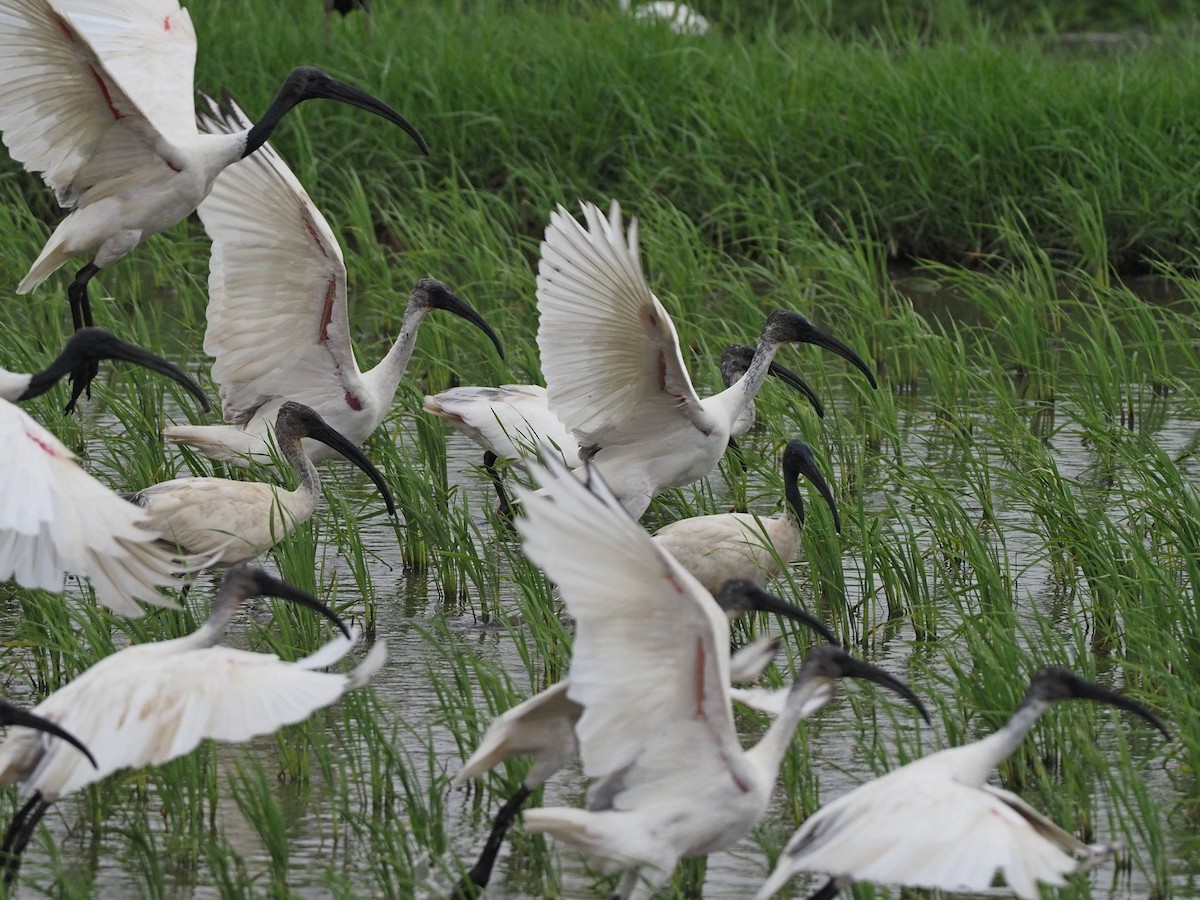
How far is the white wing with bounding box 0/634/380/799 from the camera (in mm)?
4465

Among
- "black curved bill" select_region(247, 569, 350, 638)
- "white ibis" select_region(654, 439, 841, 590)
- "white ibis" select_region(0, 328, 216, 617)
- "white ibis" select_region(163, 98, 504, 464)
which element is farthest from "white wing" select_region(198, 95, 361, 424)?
"white ibis" select_region(0, 328, 216, 617)

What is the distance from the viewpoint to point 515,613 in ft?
23.3

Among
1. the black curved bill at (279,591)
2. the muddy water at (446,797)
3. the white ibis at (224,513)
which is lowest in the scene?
the muddy water at (446,797)

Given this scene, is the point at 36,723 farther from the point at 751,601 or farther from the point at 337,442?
the point at 337,442

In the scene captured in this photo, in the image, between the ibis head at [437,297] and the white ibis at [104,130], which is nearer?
the white ibis at [104,130]

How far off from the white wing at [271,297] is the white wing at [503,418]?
35 cm

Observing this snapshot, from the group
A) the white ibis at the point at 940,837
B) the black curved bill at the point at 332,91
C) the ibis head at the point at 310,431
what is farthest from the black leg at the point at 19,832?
the black curved bill at the point at 332,91

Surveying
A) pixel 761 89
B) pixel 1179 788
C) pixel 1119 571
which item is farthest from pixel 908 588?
pixel 761 89

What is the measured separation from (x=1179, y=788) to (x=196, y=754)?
236 cm

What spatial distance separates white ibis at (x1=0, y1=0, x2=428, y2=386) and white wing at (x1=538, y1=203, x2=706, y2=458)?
1.47m

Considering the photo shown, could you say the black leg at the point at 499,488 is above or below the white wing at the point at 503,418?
below

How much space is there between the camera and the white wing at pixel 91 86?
721 centimetres

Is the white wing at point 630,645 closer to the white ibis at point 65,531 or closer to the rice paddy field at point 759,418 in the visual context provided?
the rice paddy field at point 759,418

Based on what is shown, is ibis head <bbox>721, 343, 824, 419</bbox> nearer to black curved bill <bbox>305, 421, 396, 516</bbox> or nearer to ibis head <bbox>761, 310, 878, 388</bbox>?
ibis head <bbox>761, 310, 878, 388</bbox>
